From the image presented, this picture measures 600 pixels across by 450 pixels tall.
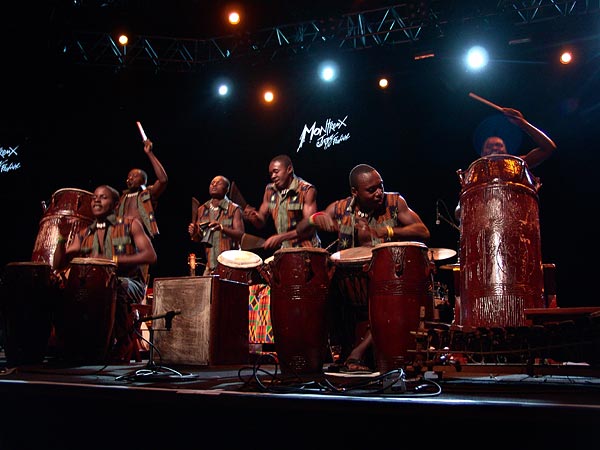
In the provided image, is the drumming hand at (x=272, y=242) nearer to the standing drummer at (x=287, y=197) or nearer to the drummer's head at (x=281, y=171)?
the standing drummer at (x=287, y=197)

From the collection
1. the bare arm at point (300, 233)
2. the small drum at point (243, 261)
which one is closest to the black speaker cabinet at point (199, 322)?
the bare arm at point (300, 233)

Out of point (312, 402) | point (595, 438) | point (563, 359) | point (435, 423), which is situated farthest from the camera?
point (563, 359)

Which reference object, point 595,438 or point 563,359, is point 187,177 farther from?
point 595,438

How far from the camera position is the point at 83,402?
122 inches

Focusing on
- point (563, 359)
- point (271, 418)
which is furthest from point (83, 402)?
point (563, 359)

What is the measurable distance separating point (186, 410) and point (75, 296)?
2.79m

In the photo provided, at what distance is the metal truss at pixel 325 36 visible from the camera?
924cm

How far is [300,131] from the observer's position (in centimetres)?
1218

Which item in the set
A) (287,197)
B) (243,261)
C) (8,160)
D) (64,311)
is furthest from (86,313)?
(8,160)

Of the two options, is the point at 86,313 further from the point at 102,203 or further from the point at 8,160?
the point at 8,160

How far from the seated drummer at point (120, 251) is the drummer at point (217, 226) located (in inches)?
62.1

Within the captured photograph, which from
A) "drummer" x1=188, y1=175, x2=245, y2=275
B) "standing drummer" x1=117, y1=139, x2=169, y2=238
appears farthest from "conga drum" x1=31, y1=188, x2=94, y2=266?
"drummer" x1=188, y1=175, x2=245, y2=275

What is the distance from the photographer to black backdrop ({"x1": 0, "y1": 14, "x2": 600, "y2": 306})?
380 inches

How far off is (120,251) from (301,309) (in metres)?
2.64
